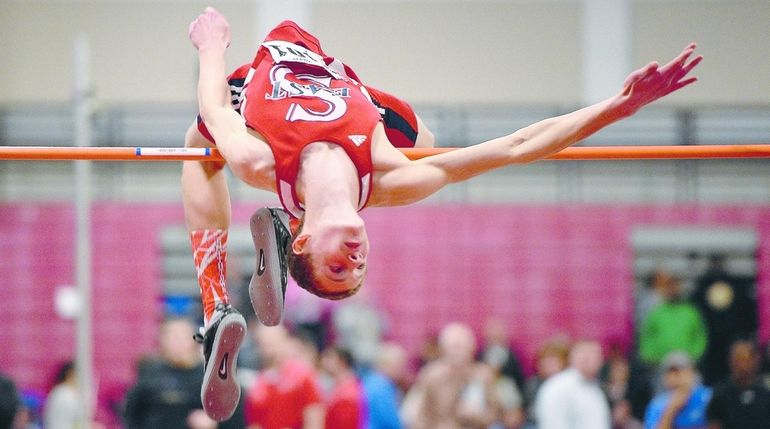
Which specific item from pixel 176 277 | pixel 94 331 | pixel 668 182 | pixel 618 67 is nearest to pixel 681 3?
pixel 618 67

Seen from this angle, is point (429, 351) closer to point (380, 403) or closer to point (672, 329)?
point (672, 329)

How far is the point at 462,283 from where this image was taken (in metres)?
12.3

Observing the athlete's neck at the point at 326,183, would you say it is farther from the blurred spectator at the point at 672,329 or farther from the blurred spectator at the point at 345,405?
the blurred spectator at the point at 672,329

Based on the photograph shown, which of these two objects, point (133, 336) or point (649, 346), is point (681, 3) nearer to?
point (649, 346)

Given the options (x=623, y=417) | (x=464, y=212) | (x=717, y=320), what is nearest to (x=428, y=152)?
(x=623, y=417)

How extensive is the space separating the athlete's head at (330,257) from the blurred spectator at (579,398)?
4414mm

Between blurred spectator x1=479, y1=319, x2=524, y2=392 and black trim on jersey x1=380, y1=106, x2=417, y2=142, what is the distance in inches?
223

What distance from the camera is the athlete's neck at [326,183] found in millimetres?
4520

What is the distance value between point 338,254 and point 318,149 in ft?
1.30

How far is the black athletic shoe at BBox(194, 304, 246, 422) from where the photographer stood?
5.20m

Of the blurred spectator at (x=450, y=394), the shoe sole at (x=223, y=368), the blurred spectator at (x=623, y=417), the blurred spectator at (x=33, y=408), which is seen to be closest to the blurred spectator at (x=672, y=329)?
the blurred spectator at (x=623, y=417)

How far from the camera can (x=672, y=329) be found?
11094 mm

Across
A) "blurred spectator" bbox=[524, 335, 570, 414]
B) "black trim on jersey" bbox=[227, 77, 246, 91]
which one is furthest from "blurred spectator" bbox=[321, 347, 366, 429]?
"black trim on jersey" bbox=[227, 77, 246, 91]

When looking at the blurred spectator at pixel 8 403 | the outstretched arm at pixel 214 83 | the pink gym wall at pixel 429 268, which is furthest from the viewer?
the pink gym wall at pixel 429 268
